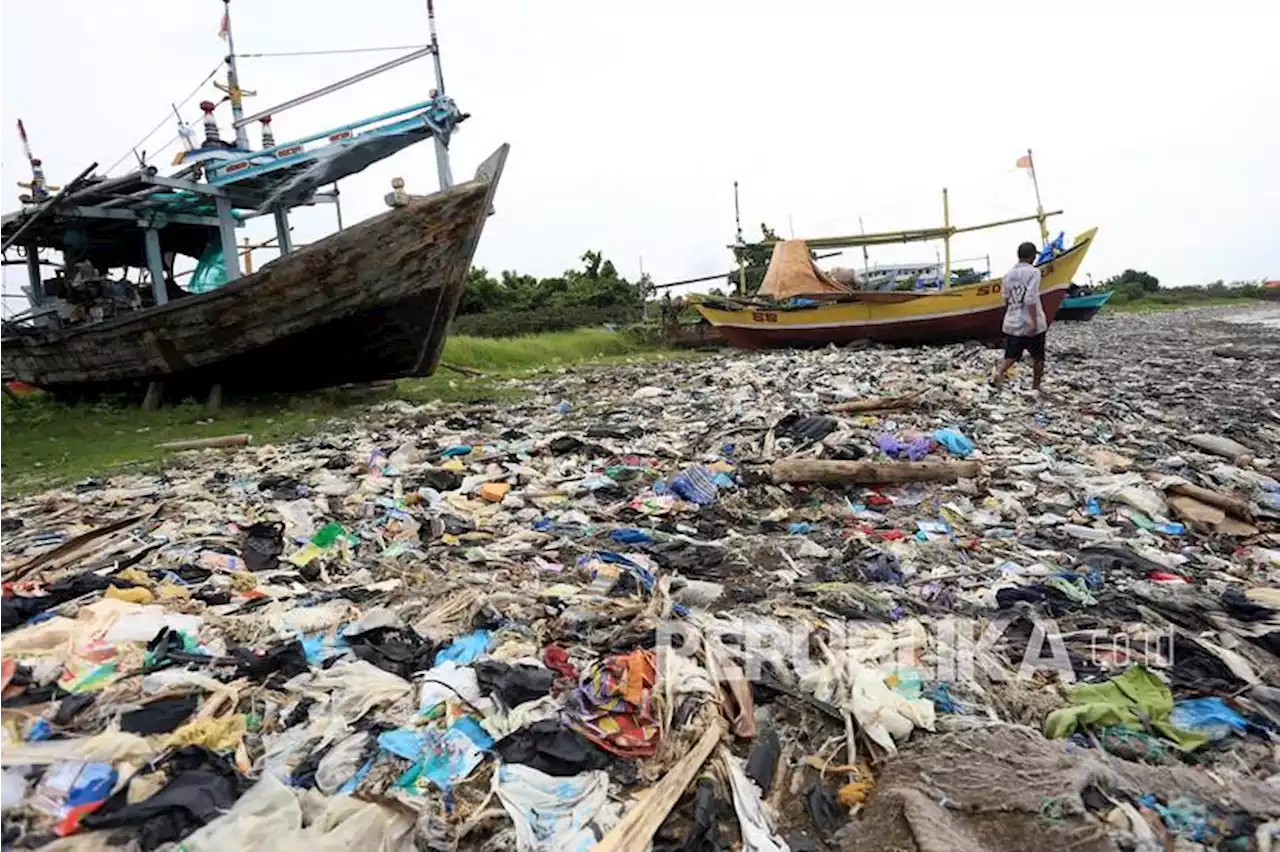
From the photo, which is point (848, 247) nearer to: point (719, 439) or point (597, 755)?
point (719, 439)

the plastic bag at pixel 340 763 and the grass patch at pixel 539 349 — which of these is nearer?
the plastic bag at pixel 340 763

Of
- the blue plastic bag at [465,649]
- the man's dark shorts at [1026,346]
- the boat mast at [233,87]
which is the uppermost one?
the boat mast at [233,87]

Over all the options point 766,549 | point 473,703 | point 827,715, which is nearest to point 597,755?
point 473,703

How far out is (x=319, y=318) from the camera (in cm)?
865

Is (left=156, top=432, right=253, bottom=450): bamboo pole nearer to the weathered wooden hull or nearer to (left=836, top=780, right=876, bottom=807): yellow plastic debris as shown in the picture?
the weathered wooden hull

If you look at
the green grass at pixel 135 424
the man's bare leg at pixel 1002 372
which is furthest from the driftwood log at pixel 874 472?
the green grass at pixel 135 424

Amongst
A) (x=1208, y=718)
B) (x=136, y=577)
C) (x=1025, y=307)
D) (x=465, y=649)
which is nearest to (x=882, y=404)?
(x=1025, y=307)

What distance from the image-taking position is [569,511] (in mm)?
4461

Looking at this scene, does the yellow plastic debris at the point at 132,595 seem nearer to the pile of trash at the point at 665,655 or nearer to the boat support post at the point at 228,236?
the pile of trash at the point at 665,655

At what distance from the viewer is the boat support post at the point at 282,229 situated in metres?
10.1

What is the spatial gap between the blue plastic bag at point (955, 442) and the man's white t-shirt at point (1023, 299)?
7.94ft

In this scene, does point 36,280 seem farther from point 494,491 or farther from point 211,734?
point 211,734

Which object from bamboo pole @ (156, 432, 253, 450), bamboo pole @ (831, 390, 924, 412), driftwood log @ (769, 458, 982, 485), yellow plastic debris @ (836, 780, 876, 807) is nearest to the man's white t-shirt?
bamboo pole @ (831, 390, 924, 412)

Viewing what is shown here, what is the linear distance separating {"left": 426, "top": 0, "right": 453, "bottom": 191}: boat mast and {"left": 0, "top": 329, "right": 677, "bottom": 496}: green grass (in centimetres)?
274
